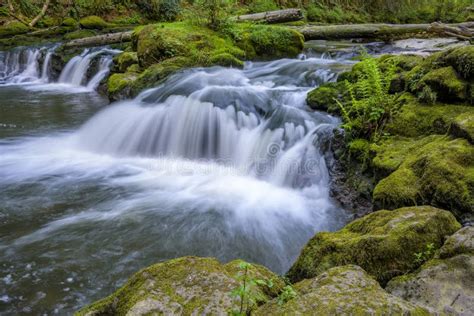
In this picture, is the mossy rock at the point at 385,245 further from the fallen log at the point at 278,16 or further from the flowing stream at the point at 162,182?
the fallen log at the point at 278,16

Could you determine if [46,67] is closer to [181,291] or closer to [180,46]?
[180,46]

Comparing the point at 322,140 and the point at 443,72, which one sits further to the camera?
the point at 322,140

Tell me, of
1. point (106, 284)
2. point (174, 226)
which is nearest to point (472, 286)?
point (106, 284)

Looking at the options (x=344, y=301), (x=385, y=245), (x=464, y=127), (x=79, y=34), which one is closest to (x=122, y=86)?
(x=464, y=127)

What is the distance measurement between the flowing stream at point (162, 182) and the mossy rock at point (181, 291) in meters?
1.37

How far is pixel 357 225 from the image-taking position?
2.91 meters

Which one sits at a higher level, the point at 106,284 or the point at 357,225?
the point at 357,225

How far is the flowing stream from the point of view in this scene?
3.68m

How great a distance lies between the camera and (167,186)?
18.7ft

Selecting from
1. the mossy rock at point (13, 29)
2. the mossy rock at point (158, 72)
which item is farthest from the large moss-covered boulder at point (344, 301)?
the mossy rock at point (13, 29)

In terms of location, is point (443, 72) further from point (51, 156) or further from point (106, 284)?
point (51, 156)

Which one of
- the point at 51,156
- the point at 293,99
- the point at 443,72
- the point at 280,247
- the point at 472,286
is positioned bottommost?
the point at 280,247

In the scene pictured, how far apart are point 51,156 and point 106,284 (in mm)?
4506

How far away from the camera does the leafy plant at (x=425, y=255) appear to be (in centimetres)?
212
